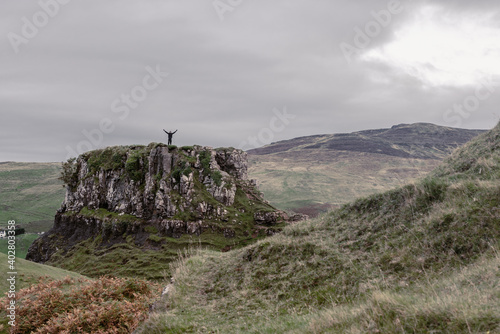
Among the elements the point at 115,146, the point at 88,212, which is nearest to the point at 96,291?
the point at 88,212

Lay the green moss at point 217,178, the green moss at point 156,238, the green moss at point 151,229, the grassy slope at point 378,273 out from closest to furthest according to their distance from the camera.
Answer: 1. the grassy slope at point 378,273
2. the green moss at point 156,238
3. the green moss at point 151,229
4. the green moss at point 217,178

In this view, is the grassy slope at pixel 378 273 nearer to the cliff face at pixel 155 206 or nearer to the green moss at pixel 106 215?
the cliff face at pixel 155 206

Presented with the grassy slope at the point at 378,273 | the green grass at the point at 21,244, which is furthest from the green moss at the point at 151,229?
the grassy slope at the point at 378,273

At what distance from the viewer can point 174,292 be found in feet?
41.8

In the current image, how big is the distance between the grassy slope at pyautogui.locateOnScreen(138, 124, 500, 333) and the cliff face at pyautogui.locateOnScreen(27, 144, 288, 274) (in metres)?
63.5

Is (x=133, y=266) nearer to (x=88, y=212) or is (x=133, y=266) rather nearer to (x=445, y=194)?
(x=88, y=212)

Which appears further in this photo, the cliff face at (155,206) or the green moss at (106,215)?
the green moss at (106,215)

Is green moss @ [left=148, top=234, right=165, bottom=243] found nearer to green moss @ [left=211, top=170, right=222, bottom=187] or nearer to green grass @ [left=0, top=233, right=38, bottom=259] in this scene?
green moss @ [left=211, top=170, right=222, bottom=187]

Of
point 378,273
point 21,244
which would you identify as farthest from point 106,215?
point 378,273

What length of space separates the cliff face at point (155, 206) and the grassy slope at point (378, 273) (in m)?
63.5

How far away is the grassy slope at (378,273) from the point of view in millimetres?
5938

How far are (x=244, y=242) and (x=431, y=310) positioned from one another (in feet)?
243

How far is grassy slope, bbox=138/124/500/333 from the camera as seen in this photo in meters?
5.94

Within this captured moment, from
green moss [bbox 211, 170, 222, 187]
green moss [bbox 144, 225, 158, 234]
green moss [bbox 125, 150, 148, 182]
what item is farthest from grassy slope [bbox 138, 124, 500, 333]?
green moss [bbox 125, 150, 148, 182]
